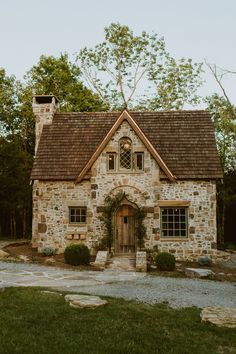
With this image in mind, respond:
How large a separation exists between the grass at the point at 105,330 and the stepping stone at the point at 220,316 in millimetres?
165

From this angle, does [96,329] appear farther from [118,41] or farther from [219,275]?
[118,41]

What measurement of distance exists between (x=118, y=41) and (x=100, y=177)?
59.9 ft

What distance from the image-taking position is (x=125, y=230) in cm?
2100

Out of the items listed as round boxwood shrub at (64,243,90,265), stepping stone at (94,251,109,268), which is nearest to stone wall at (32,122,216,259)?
stepping stone at (94,251,109,268)

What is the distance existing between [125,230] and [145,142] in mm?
4486

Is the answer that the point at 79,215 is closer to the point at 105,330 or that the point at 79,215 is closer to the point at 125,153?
the point at 125,153

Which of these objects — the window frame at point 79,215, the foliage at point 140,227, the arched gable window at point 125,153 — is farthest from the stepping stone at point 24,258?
the arched gable window at point 125,153

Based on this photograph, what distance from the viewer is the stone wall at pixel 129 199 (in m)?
20.5

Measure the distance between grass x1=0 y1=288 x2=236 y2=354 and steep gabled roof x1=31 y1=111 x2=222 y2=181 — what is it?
1136 centimetres

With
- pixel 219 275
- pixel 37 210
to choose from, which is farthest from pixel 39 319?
pixel 37 210

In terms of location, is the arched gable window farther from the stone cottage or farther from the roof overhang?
the roof overhang

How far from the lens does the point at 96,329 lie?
26.5 feet

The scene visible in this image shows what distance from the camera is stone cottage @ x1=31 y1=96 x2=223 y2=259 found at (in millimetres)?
20562

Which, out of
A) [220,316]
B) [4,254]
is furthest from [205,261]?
[220,316]
